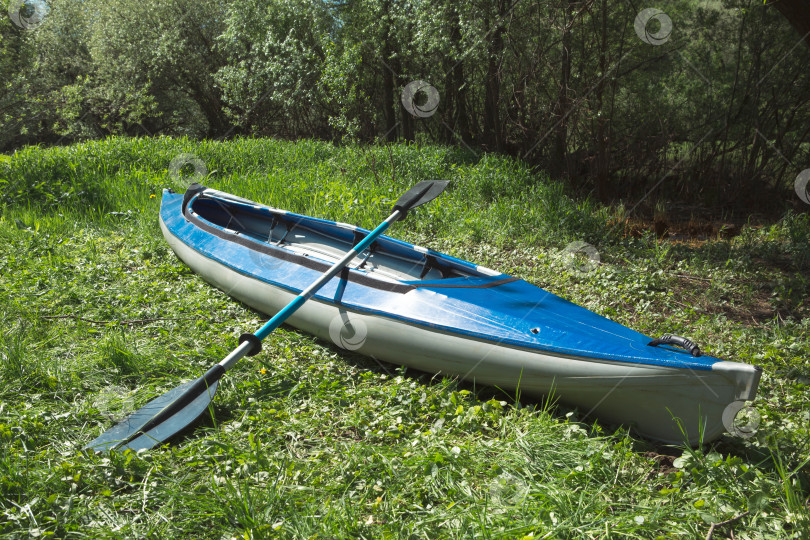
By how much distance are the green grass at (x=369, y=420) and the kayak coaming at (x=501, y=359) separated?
118mm

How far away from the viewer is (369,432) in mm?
2525

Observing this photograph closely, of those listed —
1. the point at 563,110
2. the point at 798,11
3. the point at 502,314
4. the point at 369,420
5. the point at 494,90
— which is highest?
the point at 798,11

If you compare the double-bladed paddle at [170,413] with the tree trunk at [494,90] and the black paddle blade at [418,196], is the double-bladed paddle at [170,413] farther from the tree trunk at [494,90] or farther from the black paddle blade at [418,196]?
the tree trunk at [494,90]

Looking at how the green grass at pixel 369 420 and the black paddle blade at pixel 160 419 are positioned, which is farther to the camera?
the black paddle blade at pixel 160 419

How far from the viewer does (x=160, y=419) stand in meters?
2.52

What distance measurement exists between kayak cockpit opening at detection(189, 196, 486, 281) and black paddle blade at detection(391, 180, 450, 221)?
0.85 feet

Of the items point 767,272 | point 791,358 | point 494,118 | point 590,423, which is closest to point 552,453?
point 590,423

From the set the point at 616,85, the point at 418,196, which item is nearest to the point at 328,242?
the point at 418,196

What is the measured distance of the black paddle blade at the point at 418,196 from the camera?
384cm

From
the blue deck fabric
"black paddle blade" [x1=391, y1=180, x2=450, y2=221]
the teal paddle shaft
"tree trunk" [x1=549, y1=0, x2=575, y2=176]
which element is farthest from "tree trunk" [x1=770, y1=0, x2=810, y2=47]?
the teal paddle shaft

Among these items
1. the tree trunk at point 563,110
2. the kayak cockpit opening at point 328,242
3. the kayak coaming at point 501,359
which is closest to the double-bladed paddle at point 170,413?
the kayak coaming at point 501,359

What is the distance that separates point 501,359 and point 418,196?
5.35 feet

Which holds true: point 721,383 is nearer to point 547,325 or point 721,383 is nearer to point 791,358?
point 547,325

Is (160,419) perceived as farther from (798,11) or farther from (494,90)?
(494,90)
